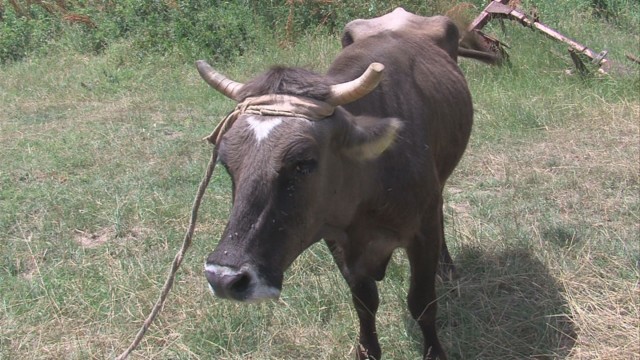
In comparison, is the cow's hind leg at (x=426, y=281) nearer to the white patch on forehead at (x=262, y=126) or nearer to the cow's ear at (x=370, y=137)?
the cow's ear at (x=370, y=137)

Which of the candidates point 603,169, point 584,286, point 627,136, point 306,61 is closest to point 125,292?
point 584,286

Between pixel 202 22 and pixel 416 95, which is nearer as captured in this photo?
pixel 416 95

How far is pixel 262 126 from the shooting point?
3.09m

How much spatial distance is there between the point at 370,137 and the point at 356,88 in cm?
26

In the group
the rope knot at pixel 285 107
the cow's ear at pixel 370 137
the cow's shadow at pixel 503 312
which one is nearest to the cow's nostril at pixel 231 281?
the rope knot at pixel 285 107

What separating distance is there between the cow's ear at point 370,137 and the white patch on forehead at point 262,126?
37cm

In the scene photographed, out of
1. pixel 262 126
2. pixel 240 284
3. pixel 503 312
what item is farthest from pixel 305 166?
pixel 503 312

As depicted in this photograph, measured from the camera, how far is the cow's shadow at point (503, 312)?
4.14 metres

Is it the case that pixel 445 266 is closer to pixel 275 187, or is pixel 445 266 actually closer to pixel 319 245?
pixel 319 245

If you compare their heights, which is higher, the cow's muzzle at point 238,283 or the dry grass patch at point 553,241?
the cow's muzzle at point 238,283

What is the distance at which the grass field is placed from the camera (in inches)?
167

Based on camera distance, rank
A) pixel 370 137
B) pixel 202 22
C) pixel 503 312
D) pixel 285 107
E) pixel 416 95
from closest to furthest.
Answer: pixel 285 107 → pixel 370 137 → pixel 416 95 → pixel 503 312 → pixel 202 22

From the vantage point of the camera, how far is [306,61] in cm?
994

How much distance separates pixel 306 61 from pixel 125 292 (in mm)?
5772
